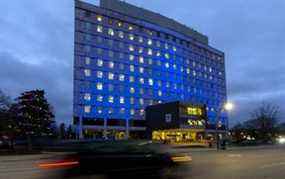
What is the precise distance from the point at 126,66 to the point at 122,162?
11169 cm

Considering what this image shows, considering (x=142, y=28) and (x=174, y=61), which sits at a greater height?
(x=142, y=28)

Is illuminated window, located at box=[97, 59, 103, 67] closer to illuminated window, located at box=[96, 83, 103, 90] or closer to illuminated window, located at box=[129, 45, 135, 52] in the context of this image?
illuminated window, located at box=[96, 83, 103, 90]

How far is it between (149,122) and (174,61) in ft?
142

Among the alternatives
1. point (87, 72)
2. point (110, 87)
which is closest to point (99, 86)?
point (110, 87)

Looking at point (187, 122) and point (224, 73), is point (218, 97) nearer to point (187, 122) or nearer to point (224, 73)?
point (224, 73)

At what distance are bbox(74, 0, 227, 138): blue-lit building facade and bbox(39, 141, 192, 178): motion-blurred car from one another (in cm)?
9714

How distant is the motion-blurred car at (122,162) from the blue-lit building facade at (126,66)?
97.1 meters

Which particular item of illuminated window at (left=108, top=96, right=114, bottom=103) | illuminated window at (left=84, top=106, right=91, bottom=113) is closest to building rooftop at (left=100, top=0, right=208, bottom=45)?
illuminated window at (left=108, top=96, right=114, bottom=103)

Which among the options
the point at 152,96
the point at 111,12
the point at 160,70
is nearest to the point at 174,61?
the point at 160,70

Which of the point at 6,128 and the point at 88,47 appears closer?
the point at 6,128

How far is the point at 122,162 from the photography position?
12711 millimetres

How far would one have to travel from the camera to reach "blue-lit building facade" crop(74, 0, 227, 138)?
114m

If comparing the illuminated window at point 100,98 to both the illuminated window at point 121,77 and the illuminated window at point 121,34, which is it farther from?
the illuminated window at point 121,34

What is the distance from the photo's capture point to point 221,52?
166m
